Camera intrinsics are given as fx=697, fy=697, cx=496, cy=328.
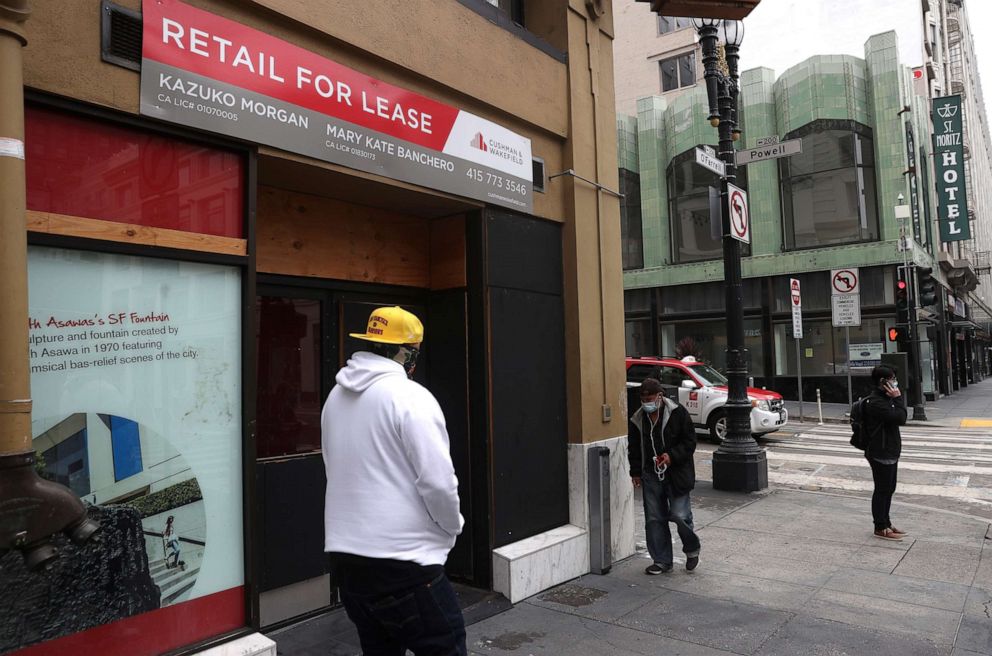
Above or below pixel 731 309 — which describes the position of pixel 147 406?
below

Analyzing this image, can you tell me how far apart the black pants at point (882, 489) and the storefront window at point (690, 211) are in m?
19.9

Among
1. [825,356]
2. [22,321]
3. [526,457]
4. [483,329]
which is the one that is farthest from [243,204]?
[825,356]

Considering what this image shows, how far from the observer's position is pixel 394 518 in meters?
2.67

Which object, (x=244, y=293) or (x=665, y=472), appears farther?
(x=665, y=472)

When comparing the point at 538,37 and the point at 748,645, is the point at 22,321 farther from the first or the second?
the point at 538,37

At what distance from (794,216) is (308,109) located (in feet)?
77.9

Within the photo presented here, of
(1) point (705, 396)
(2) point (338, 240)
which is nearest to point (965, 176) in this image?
(1) point (705, 396)

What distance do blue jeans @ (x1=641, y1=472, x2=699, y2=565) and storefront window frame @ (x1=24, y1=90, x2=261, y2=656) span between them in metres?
3.58

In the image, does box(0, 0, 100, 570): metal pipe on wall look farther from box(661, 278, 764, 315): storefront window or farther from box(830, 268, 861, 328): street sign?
box(661, 278, 764, 315): storefront window

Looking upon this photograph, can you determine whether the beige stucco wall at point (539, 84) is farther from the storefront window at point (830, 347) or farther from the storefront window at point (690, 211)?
the storefront window at point (690, 211)

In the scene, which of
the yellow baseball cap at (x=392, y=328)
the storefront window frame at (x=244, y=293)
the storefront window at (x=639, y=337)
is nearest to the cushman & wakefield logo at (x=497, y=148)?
the storefront window frame at (x=244, y=293)

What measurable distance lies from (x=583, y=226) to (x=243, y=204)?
3.36 meters

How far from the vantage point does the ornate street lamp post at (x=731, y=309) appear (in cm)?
978

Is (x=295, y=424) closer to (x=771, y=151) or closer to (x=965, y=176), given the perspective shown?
(x=771, y=151)
